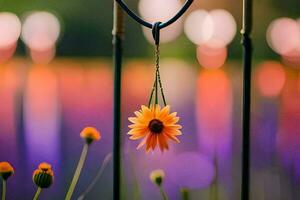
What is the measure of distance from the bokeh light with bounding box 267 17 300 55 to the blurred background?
0.01 m

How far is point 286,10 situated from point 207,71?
1049 mm

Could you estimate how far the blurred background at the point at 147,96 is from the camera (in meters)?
1.76

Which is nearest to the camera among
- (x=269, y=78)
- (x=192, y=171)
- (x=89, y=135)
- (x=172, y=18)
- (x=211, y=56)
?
(x=172, y=18)

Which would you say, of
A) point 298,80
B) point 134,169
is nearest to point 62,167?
point 134,169

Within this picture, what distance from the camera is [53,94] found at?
3166 millimetres

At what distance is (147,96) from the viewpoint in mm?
2814

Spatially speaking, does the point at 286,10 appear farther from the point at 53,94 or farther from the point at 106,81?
the point at 53,94

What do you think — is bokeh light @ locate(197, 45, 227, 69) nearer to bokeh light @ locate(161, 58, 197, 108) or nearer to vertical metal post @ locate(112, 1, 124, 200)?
bokeh light @ locate(161, 58, 197, 108)

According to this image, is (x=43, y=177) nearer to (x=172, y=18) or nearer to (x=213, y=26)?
(x=172, y=18)

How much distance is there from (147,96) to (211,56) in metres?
2.20

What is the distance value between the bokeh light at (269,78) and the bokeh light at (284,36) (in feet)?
0.34

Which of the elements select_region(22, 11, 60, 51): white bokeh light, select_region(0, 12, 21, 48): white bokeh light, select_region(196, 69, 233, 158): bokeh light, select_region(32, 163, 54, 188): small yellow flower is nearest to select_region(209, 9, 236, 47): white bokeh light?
select_region(196, 69, 233, 158): bokeh light

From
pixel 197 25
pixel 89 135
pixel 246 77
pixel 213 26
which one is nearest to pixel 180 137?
pixel 89 135

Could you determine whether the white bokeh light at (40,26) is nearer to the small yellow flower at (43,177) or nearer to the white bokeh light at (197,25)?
the white bokeh light at (197,25)
